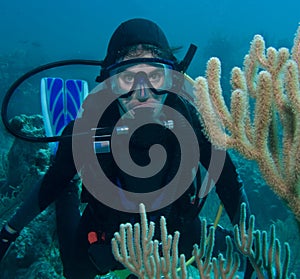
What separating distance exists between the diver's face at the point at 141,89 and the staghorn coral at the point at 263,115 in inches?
49.2

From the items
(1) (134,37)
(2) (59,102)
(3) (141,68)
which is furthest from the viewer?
(2) (59,102)

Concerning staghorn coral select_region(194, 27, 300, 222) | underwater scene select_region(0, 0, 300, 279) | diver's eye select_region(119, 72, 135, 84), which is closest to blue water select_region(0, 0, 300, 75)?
underwater scene select_region(0, 0, 300, 279)

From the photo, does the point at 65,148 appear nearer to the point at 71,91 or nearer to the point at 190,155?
the point at 190,155

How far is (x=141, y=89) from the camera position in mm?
3225

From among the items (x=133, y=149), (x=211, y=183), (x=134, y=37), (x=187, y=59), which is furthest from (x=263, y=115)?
(x=134, y=37)

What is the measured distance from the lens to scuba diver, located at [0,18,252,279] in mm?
3234

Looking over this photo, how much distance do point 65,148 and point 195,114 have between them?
1381mm

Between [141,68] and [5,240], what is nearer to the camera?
[141,68]

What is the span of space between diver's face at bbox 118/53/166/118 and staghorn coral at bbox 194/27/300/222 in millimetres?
1249

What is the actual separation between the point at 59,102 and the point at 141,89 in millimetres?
1748

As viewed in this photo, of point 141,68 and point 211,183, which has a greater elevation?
point 141,68

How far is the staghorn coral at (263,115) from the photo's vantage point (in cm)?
186

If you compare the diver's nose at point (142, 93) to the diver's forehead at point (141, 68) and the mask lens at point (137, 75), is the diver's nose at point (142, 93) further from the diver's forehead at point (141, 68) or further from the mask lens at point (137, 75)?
the diver's forehead at point (141, 68)

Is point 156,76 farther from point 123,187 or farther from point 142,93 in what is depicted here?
point 123,187
